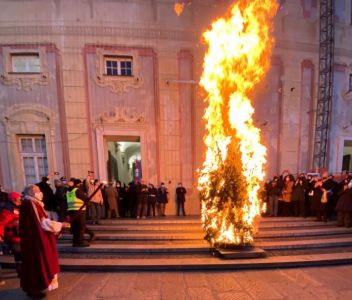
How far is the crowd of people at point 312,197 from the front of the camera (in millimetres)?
7043

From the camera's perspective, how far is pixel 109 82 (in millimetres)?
9867

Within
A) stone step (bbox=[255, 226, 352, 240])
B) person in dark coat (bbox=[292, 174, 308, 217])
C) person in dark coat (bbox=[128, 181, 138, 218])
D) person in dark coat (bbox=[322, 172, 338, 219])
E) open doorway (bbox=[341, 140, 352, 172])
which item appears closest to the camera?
stone step (bbox=[255, 226, 352, 240])

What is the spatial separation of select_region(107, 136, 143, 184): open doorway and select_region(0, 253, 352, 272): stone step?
225 inches

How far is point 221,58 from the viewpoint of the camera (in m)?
5.25

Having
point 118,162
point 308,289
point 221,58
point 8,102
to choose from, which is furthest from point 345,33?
point 8,102

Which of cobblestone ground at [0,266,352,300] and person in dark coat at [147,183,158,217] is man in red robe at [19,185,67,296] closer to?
cobblestone ground at [0,266,352,300]

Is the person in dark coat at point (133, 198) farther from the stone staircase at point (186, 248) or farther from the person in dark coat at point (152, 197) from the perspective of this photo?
the stone staircase at point (186, 248)

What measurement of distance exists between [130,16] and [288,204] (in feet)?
34.2

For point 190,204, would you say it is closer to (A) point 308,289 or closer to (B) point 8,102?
(A) point 308,289

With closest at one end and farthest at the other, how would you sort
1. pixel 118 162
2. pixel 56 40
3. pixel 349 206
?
1. pixel 349 206
2. pixel 56 40
3. pixel 118 162

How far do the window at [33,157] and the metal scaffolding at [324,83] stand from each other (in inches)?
520

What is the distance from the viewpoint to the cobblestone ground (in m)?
3.74

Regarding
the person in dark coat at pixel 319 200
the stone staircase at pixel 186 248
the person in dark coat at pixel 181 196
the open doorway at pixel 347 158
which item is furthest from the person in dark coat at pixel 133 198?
the open doorway at pixel 347 158

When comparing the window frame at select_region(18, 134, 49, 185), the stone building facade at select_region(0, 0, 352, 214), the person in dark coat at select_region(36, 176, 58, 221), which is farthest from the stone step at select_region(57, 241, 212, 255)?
the window frame at select_region(18, 134, 49, 185)
